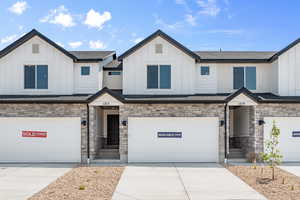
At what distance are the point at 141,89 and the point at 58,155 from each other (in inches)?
240

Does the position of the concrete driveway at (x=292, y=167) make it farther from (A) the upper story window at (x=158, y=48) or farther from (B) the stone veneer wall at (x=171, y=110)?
(A) the upper story window at (x=158, y=48)

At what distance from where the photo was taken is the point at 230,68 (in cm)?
1647

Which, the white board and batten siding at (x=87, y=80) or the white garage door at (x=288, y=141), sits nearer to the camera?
the white garage door at (x=288, y=141)

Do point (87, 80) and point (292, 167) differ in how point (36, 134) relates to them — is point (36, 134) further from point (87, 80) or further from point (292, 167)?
point (292, 167)

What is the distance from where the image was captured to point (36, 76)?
51.4ft

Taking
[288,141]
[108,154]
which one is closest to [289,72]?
[288,141]

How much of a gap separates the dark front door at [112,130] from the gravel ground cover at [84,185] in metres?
5.49

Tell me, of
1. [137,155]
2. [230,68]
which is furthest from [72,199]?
[230,68]

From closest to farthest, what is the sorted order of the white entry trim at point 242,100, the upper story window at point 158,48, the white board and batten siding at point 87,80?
the white entry trim at point 242,100 → the upper story window at point 158,48 → the white board and batten siding at point 87,80

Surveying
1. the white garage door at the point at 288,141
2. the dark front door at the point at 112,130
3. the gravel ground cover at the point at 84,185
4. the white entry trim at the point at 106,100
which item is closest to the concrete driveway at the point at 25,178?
the gravel ground cover at the point at 84,185

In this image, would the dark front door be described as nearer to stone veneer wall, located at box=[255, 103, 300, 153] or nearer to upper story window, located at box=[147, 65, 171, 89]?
upper story window, located at box=[147, 65, 171, 89]

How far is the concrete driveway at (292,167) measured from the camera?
11688 mm

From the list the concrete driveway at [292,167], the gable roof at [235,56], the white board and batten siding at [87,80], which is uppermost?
the gable roof at [235,56]

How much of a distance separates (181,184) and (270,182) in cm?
347
